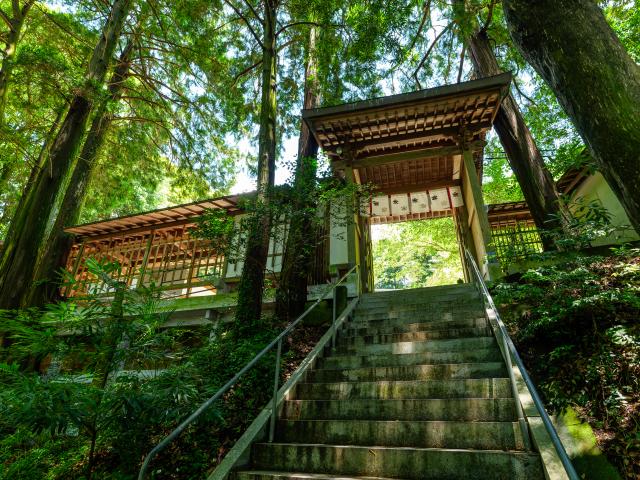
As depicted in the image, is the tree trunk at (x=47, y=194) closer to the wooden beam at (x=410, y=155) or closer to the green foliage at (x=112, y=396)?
the green foliage at (x=112, y=396)

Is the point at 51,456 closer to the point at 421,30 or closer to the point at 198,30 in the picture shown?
the point at 198,30

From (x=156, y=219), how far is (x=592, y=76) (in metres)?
10.2

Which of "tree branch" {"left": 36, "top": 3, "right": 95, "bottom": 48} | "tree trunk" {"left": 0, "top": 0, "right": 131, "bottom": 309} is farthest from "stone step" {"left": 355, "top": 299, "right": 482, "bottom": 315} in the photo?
"tree branch" {"left": 36, "top": 3, "right": 95, "bottom": 48}

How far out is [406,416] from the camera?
331 centimetres

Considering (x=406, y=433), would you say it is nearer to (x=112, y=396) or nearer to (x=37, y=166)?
(x=112, y=396)

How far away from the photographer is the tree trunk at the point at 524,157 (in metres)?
7.38

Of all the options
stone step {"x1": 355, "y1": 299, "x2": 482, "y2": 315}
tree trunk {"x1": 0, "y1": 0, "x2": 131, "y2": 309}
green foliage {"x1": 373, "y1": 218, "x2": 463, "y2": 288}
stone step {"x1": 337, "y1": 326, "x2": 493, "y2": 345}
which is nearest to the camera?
stone step {"x1": 337, "y1": 326, "x2": 493, "y2": 345}

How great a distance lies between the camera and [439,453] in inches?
104

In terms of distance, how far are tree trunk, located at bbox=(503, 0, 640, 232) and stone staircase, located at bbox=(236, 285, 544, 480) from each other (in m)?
1.88

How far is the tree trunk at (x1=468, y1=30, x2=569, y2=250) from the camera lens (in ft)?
24.2

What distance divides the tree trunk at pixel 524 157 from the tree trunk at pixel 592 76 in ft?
16.0

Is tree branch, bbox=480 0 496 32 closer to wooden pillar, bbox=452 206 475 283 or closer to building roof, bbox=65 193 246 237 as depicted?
wooden pillar, bbox=452 206 475 283

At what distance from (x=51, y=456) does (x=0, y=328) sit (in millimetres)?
2414

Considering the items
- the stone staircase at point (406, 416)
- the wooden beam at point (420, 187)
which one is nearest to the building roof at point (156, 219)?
the wooden beam at point (420, 187)
